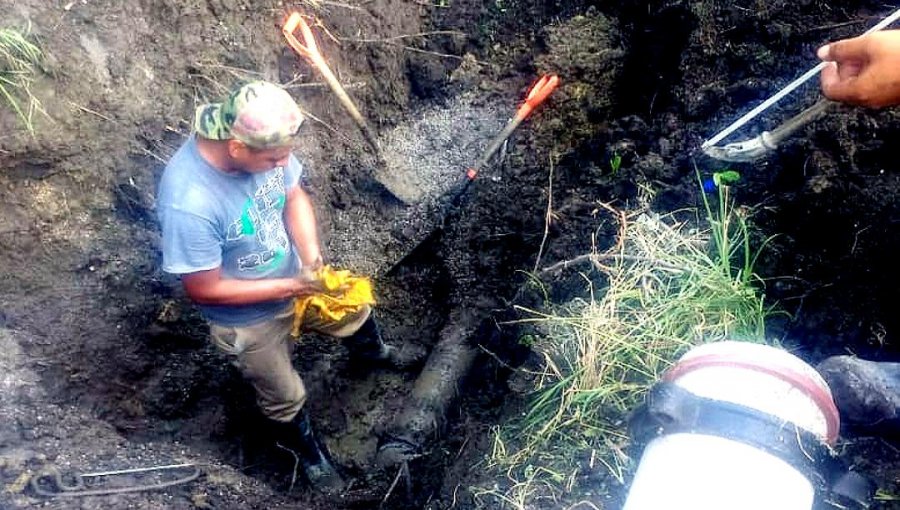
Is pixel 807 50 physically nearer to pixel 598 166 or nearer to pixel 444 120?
pixel 598 166

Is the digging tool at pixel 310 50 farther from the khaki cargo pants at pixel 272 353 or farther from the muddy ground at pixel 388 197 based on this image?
the khaki cargo pants at pixel 272 353

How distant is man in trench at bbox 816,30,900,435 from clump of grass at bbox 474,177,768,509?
41cm

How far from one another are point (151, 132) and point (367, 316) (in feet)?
4.23

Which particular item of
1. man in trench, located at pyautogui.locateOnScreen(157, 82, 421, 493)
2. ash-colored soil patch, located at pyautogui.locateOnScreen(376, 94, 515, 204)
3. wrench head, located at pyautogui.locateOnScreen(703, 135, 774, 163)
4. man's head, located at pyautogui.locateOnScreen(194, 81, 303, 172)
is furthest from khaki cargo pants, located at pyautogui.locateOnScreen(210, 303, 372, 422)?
wrench head, located at pyautogui.locateOnScreen(703, 135, 774, 163)

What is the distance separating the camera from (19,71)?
3.23 meters

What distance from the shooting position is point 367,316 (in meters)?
3.56

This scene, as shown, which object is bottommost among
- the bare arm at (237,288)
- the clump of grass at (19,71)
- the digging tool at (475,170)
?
the digging tool at (475,170)

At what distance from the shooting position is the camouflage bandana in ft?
8.14

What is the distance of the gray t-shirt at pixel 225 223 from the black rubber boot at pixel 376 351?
67 cm

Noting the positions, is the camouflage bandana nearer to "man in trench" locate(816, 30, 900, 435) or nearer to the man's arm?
the man's arm

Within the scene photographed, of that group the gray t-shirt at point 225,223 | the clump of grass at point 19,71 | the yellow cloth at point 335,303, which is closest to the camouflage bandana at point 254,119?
the gray t-shirt at point 225,223

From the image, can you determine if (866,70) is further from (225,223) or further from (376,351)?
(376,351)

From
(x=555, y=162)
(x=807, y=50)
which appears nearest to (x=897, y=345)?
(x=807, y=50)

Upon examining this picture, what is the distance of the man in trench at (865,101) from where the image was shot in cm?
216
